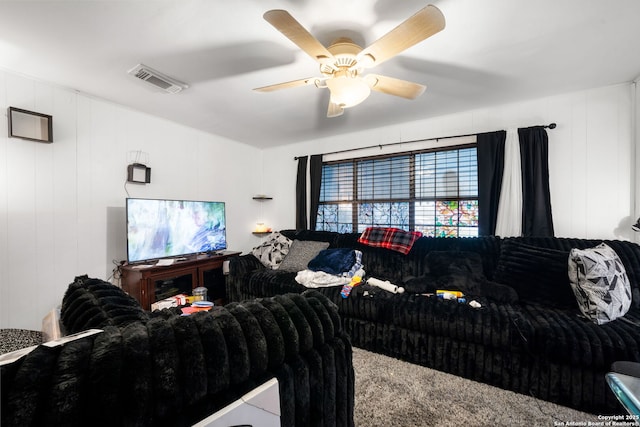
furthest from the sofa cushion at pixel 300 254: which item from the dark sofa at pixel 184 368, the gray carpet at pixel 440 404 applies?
the dark sofa at pixel 184 368

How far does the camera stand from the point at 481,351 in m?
1.75

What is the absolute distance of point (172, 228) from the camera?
299 centimetres

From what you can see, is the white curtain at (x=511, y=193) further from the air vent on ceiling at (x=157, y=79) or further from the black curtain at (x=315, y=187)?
the air vent on ceiling at (x=157, y=79)

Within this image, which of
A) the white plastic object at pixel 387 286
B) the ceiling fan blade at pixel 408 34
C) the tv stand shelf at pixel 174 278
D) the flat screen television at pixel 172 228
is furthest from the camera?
the flat screen television at pixel 172 228

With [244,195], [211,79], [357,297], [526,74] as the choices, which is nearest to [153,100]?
[211,79]

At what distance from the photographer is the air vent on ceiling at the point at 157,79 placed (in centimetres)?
211

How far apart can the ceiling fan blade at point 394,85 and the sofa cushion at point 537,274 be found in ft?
5.11

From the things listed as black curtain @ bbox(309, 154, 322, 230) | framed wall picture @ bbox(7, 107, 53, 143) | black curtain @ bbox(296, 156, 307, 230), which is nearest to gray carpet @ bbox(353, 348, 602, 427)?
black curtain @ bbox(309, 154, 322, 230)

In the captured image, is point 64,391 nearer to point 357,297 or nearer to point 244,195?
point 357,297

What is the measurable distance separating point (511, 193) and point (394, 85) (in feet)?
6.49

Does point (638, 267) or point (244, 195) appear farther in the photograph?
point (244, 195)

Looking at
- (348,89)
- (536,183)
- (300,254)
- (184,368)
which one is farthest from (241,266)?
(536,183)

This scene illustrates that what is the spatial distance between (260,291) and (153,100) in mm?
2308

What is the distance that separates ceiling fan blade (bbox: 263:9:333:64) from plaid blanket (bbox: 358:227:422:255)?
187cm
